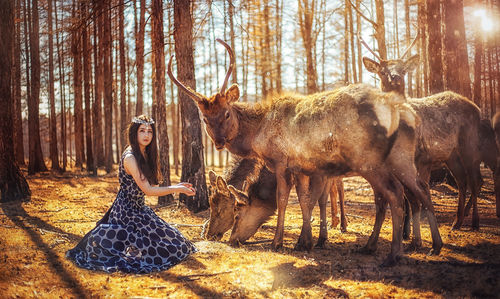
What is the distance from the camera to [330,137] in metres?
5.34

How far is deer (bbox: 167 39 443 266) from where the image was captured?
16.4ft

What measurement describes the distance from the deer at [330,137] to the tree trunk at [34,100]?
16028 millimetres

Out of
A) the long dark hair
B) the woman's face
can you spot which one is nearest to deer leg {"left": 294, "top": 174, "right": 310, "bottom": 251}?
the long dark hair

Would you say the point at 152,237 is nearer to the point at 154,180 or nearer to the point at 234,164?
the point at 154,180

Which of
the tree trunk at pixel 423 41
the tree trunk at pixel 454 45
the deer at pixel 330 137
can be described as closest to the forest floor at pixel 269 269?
the deer at pixel 330 137

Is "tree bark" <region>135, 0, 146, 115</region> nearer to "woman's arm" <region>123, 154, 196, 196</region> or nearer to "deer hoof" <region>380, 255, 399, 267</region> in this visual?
"woman's arm" <region>123, 154, 196, 196</region>

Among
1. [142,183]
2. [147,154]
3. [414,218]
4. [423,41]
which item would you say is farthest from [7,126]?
[423,41]

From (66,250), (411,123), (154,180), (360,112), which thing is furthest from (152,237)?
(411,123)

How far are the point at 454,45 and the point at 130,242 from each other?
9231 millimetres

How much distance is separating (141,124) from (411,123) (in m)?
4.04

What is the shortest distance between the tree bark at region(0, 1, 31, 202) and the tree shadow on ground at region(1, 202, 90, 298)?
57 centimetres

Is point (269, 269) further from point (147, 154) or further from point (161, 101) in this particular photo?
point (161, 101)

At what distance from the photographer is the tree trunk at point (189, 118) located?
909 centimetres

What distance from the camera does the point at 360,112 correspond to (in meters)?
5.05
